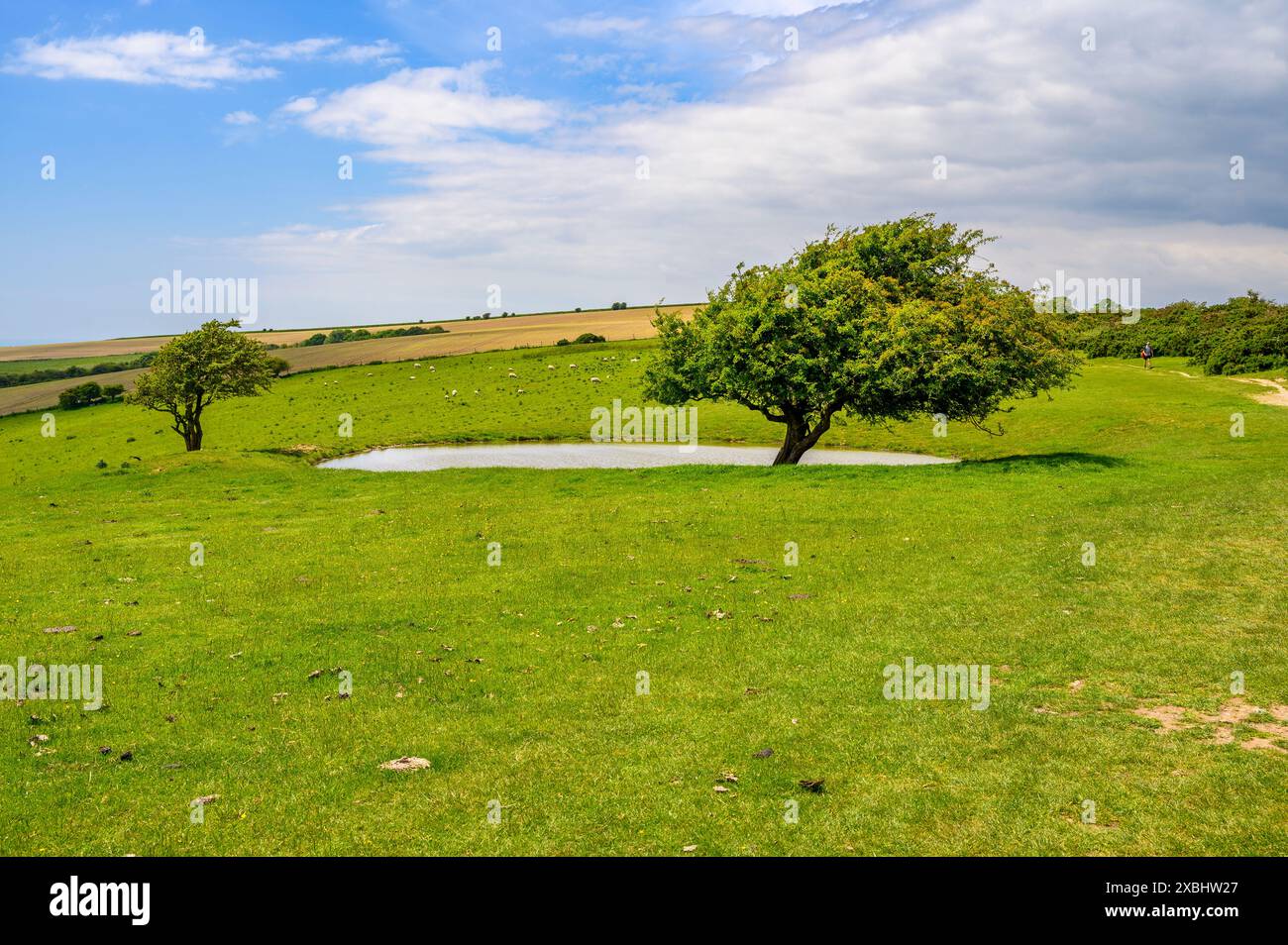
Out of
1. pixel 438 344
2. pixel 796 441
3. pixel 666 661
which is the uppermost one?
pixel 438 344

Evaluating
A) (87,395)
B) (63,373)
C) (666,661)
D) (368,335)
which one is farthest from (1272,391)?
(63,373)

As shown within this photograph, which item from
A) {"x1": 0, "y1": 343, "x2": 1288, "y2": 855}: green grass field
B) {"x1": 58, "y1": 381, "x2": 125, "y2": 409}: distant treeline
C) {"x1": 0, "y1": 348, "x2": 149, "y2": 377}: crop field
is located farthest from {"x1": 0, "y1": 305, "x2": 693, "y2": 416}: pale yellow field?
{"x1": 0, "y1": 343, "x2": 1288, "y2": 855}: green grass field

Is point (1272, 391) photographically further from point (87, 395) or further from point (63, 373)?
point (63, 373)

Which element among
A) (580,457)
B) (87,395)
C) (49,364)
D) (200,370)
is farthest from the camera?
(49,364)

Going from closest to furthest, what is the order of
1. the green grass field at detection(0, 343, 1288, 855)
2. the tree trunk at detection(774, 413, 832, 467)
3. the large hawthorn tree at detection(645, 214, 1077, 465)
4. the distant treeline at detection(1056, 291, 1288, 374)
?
the green grass field at detection(0, 343, 1288, 855)
the large hawthorn tree at detection(645, 214, 1077, 465)
the tree trunk at detection(774, 413, 832, 467)
the distant treeline at detection(1056, 291, 1288, 374)

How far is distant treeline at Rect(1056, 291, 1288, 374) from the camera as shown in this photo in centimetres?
7594

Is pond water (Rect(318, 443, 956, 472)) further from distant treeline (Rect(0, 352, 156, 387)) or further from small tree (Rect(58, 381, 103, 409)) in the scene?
distant treeline (Rect(0, 352, 156, 387))

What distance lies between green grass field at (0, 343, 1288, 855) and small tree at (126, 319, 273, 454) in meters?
18.5

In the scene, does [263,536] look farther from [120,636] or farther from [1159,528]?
[1159,528]

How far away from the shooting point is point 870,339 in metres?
41.6

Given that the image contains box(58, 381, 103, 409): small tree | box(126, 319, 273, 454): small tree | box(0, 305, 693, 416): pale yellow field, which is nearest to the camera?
box(126, 319, 273, 454): small tree

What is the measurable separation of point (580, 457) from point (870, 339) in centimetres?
2421

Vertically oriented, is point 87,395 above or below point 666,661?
above
